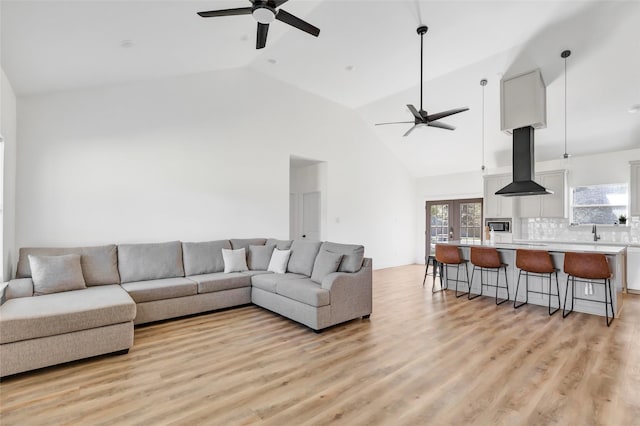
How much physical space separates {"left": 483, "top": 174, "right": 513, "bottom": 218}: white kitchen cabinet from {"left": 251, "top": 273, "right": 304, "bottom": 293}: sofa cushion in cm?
521

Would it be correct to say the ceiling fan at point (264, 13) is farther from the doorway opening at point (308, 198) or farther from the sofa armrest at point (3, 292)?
the doorway opening at point (308, 198)

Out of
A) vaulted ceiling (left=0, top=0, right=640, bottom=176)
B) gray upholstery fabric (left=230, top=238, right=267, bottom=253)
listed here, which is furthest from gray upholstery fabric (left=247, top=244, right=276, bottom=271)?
vaulted ceiling (left=0, top=0, right=640, bottom=176)

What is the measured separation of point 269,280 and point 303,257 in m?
0.60

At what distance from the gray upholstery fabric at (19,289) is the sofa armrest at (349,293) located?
309cm

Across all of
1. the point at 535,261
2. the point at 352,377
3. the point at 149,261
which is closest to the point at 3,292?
the point at 149,261

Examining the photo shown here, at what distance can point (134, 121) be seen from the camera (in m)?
4.73

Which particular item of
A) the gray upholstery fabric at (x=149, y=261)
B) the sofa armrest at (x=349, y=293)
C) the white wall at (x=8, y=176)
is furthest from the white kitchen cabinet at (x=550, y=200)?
the white wall at (x=8, y=176)

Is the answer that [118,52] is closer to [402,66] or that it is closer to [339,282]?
[339,282]

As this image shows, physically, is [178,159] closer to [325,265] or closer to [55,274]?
[55,274]

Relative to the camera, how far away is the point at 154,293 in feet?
12.6

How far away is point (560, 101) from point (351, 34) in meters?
3.93

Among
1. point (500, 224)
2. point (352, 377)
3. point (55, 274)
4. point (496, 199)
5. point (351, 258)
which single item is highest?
point (496, 199)

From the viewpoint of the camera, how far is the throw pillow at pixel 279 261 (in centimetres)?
482

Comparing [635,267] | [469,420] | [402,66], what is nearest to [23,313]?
[469,420]
